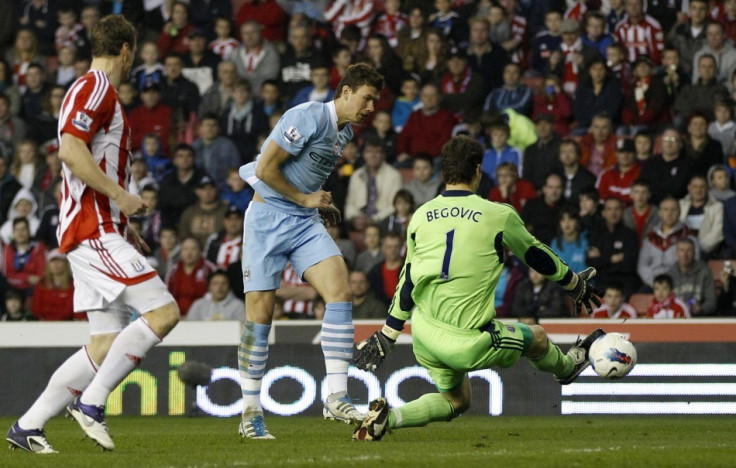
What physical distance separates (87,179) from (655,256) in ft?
30.1

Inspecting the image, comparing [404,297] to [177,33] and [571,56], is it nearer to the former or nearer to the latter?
[571,56]

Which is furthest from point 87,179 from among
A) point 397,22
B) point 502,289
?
point 397,22

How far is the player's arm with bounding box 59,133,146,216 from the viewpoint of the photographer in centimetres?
726

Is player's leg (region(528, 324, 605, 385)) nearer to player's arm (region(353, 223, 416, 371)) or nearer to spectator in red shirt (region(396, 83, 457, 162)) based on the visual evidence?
player's arm (region(353, 223, 416, 371))

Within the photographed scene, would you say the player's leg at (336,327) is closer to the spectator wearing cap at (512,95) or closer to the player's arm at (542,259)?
the player's arm at (542,259)

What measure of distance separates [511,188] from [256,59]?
17.0 ft

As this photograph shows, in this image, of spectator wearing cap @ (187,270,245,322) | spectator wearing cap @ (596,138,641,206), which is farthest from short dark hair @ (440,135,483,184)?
spectator wearing cap @ (596,138,641,206)

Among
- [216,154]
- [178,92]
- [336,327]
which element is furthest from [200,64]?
[336,327]

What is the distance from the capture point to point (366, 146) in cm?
1677

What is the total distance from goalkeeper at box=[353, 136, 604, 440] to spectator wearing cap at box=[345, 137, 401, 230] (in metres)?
8.39

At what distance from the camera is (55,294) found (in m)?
16.1

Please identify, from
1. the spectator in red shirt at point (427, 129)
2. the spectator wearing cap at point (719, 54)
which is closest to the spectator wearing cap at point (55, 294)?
the spectator in red shirt at point (427, 129)

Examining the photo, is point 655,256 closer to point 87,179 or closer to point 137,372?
point 137,372

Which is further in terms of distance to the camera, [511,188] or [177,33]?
[177,33]
